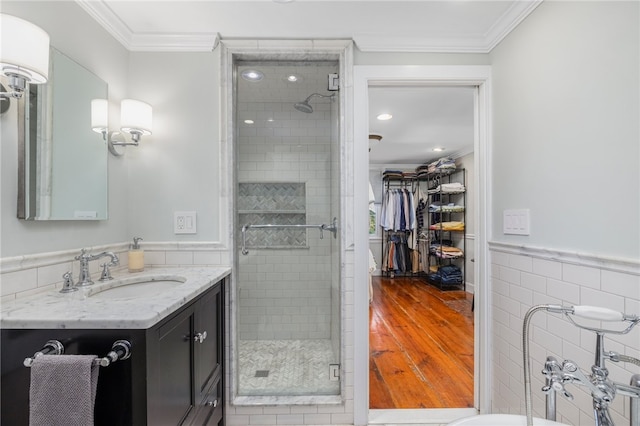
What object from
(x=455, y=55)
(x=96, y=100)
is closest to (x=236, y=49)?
(x=96, y=100)

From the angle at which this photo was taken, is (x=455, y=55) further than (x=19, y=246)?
Yes

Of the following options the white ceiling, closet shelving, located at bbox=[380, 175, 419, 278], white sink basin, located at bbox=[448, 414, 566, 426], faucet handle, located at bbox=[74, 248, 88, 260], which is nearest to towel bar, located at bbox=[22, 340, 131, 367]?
faucet handle, located at bbox=[74, 248, 88, 260]

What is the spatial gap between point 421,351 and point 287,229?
1.71 meters

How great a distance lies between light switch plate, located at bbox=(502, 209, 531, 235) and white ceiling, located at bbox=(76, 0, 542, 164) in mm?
931

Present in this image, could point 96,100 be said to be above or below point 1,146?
above

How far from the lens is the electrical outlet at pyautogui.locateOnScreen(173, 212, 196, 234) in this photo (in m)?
1.65

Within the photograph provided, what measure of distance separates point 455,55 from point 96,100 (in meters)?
2.01

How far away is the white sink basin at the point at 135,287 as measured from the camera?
4.05 feet

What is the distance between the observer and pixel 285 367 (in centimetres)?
186

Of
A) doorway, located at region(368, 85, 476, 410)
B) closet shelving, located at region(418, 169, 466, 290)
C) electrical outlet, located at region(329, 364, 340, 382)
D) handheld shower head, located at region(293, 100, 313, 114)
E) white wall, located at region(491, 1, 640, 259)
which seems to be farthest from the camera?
closet shelving, located at region(418, 169, 466, 290)

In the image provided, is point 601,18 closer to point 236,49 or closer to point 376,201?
point 236,49

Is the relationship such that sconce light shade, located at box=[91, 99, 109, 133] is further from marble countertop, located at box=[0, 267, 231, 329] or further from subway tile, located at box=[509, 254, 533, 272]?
subway tile, located at box=[509, 254, 533, 272]

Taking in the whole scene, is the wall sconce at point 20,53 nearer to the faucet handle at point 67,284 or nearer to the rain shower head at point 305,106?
the faucet handle at point 67,284

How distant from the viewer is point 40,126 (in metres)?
1.11
